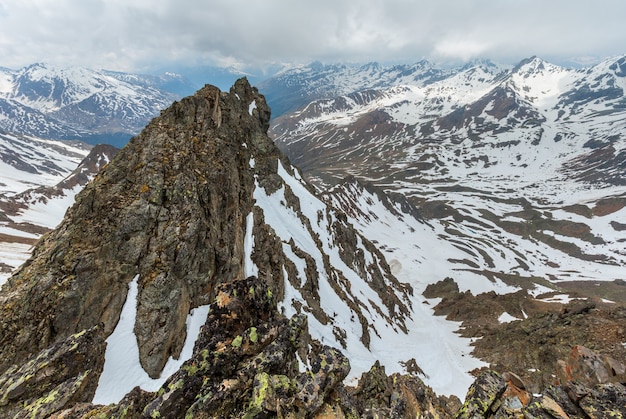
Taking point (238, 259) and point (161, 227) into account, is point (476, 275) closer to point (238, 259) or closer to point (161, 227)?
point (238, 259)

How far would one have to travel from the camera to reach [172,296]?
21.1 meters

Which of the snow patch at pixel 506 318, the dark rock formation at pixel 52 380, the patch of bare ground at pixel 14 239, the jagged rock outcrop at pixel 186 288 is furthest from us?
the patch of bare ground at pixel 14 239

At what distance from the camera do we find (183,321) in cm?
2131

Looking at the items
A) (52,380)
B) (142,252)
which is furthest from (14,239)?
(52,380)

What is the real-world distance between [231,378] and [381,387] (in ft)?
48.5

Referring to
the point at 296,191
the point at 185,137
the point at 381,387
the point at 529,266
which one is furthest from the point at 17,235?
the point at 529,266

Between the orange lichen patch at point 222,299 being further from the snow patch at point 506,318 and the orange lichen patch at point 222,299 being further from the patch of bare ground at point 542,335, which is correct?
the snow patch at point 506,318

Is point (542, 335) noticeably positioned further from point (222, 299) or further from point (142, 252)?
point (142, 252)

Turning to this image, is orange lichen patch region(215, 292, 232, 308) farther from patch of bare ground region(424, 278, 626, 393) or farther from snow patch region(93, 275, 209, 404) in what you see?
patch of bare ground region(424, 278, 626, 393)

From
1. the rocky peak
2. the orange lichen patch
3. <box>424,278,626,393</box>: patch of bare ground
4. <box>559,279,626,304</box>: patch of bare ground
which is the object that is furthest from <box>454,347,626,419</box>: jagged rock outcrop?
<box>559,279,626,304</box>: patch of bare ground

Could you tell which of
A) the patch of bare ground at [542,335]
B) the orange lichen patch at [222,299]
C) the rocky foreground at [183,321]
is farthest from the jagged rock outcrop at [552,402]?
the patch of bare ground at [542,335]

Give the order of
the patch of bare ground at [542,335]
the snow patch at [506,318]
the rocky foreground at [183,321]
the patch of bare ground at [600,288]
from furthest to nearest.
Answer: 1. the patch of bare ground at [600,288]
2. the snow patch at [506,318]
3. the patch of bare ground at [542,335]
4. the rocky foreground at [183,321]

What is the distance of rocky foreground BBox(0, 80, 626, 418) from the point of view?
9953mm

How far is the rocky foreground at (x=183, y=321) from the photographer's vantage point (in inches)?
392
